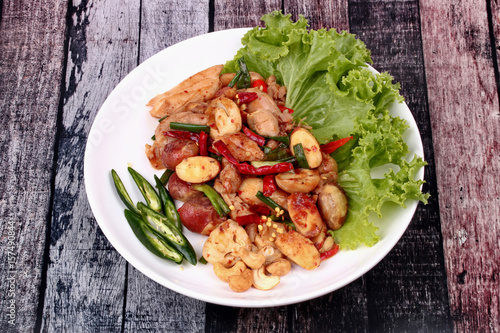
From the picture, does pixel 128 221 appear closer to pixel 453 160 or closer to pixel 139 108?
pixel 139 108

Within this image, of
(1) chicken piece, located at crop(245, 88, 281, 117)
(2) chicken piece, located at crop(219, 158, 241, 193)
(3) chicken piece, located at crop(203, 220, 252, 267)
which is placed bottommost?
(3) chicken piece, located at crop(203, 220, 252, 267)

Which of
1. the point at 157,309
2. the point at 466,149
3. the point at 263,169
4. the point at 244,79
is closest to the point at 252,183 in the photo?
the point at 263,169

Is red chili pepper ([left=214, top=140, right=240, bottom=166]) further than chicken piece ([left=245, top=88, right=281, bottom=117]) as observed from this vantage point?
No

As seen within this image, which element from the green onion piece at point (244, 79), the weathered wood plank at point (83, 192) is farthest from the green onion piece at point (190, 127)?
the weathered wood plank at point (83, 192)

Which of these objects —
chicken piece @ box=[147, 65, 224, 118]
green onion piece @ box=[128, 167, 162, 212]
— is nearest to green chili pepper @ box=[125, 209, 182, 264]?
green onion piece @ box=[128, 167, 162, 212]

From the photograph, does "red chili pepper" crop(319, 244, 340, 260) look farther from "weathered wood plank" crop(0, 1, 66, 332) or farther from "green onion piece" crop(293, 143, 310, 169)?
"weathered wood plank" crop(0, 1, 66, 332)

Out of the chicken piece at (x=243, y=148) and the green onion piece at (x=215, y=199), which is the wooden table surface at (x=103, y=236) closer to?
the green onion piece at (x=215, y=199)

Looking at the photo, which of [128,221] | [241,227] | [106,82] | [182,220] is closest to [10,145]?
[106,82]
